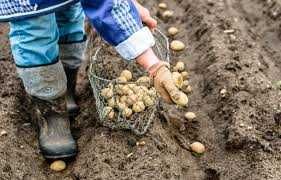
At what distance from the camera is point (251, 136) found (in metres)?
3.21

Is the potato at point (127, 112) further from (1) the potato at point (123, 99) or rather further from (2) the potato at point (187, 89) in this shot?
(2) the potato at point (187, 89)

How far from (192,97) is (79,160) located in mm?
921

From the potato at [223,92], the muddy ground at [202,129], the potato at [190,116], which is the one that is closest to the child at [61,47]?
the muddy ground at [202,129]

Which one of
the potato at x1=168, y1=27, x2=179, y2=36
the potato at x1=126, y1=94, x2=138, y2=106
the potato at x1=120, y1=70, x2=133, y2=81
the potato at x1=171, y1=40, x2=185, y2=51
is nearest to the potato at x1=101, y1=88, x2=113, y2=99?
the potato at x1=126, y1=94, x2=138, y2=106

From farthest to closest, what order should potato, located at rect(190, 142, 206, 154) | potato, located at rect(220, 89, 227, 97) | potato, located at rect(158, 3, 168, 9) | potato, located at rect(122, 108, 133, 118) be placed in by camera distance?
potato, located at rect(158, 3, 168, 9)
potato, located at rect(220, 89, 227, 97)
potato, located at rect(190, 142, 206, 154)
potato, located at rect(122, 108, 133, 118)

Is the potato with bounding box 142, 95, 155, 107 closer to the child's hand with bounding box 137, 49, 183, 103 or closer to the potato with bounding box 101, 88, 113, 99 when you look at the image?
the potato with bounding box 101, 88, 113, 99

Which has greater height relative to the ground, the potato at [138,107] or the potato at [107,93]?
the potato at [107,93]

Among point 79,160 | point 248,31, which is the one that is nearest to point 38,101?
point 79,160

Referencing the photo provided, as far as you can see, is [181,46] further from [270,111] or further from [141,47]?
[141,47]

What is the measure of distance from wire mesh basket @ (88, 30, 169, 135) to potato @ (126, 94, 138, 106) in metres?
0.06

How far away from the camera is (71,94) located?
3.52 meters

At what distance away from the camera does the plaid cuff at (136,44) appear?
2432 millimetres

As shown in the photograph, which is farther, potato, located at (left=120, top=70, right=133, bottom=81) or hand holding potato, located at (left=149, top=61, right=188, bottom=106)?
potato, located at (left=120, top=70, right=133, bottom=81)

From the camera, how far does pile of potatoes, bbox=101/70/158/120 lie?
3.16 m
